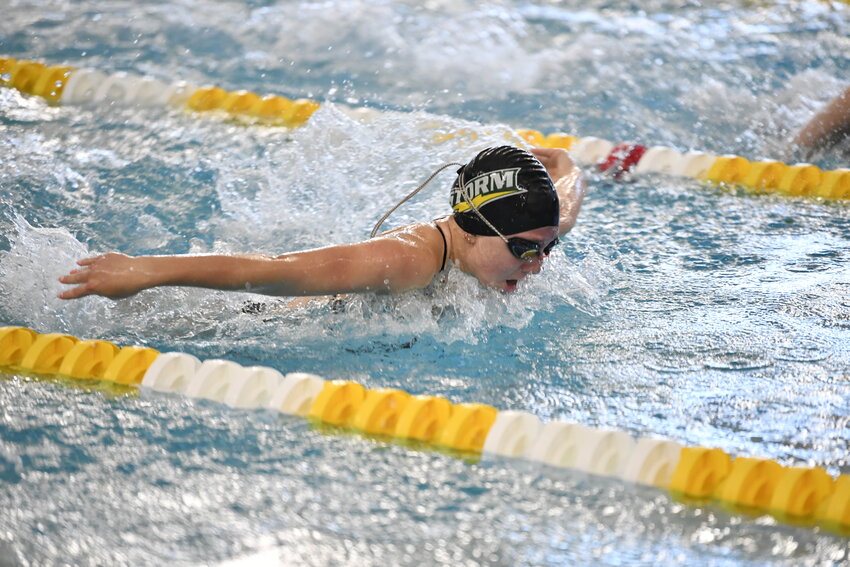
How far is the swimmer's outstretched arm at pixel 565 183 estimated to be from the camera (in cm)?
341

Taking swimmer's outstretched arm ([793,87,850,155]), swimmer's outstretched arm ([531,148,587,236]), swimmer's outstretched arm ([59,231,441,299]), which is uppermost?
swimmer's outstretched arm ([59,231,441,299])

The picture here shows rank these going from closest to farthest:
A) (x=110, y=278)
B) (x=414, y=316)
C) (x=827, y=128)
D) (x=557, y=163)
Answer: (x=110, y=278)
(x=414, y=316)
(x=557, y=163)
(x=827, y=128)

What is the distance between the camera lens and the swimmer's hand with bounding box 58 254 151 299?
2402 mm

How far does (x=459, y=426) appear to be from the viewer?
2473mm

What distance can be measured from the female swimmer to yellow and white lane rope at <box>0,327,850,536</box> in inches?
11.4

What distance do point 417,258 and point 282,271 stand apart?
50 centimetres

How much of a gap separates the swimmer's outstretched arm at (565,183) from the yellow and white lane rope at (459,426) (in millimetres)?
1048

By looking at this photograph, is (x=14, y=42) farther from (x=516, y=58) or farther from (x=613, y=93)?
(x=613, y=93)

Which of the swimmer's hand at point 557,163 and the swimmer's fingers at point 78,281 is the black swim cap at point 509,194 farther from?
the swimmer's fingers at point 78,281

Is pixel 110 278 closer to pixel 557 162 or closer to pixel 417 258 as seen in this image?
pixel 417 258

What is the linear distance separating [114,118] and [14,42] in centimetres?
182

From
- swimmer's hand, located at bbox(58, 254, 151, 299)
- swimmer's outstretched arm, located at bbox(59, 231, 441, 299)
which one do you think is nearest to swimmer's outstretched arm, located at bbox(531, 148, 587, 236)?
swimmer's outstretched arm, located at bbox(59, 231, 441, 299)

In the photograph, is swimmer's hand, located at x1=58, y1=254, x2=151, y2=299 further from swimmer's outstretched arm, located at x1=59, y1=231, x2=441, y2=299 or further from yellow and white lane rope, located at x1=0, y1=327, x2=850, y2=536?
yellow and white lane rope, located at x1=0, y1=327, x2=850, y2=536

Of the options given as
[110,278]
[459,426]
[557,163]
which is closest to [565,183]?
[557,163]
